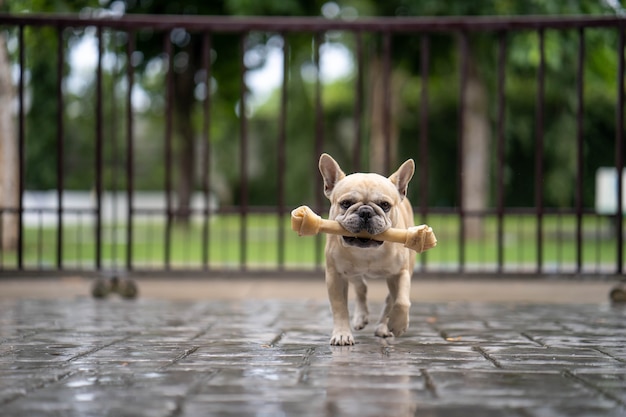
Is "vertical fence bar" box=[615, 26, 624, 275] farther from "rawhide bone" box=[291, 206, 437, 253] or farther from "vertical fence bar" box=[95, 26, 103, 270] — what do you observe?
"vertical fence bar" box=[95, 26, 103, 270]

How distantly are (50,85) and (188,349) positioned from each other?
25.3 metres

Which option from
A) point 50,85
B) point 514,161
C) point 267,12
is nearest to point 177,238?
point 50,85

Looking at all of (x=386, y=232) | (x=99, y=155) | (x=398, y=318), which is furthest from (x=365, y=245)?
(x=99, y=155)

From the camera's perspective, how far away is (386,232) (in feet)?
21.9

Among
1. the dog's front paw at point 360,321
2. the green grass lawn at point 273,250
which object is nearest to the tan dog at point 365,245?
the dog's front paw at point 360,321

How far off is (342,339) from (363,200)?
1004 millimetres

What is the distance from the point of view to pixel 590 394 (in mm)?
4957

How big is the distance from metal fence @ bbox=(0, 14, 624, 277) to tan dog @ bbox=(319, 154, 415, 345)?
188 inches

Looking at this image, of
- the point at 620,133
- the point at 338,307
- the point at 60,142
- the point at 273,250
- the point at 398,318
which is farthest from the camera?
the point at 273,250

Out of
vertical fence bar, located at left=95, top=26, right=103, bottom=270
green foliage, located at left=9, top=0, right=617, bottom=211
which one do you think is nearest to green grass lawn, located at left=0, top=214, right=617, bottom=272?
vertical fence bar, located at left=95, top=26, right=103, bottom=270

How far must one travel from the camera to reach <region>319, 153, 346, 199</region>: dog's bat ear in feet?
23.1

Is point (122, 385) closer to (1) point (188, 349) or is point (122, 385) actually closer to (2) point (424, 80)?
(1) point (188, 349)

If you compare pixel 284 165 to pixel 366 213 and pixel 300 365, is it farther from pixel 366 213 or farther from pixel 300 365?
pixel 300 365

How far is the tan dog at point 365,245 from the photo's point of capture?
662cm
